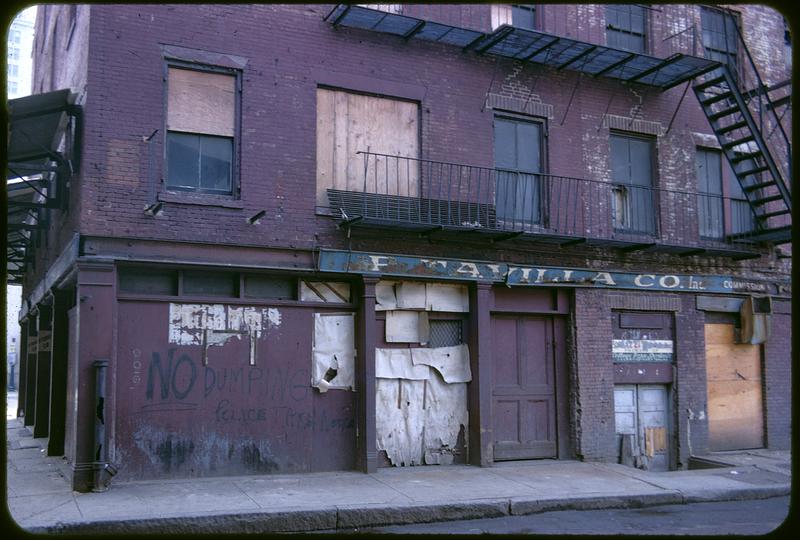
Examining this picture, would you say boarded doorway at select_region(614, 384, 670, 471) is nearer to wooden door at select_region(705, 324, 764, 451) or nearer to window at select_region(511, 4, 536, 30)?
wooden door at select_region(705, 324, 764, 451)

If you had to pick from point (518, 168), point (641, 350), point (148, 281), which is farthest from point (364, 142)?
point (641, 350)

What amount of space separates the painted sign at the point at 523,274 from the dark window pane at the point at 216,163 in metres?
1.93

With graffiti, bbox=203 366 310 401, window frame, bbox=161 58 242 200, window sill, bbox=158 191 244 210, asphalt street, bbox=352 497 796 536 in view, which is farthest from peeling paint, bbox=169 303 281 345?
asphalt street, bbox=352 497 796 536

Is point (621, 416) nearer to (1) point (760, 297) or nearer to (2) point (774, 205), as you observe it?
(1) point (760, 297)

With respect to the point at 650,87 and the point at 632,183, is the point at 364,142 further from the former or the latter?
→ the point at 650,87

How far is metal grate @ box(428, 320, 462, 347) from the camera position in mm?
13430

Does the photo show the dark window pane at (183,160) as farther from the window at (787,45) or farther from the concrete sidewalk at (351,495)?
the window at (787,45)

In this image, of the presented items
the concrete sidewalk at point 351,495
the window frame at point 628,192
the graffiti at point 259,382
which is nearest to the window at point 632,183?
the window frame at point 628,192

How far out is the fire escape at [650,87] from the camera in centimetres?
1276

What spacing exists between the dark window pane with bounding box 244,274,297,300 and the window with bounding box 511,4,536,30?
270 inches

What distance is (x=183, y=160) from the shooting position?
458 inches

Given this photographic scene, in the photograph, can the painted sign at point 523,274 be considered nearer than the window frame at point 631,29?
Yes

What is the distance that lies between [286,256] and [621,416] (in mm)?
7272

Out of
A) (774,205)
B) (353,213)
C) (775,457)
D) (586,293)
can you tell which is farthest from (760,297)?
(353,213)
